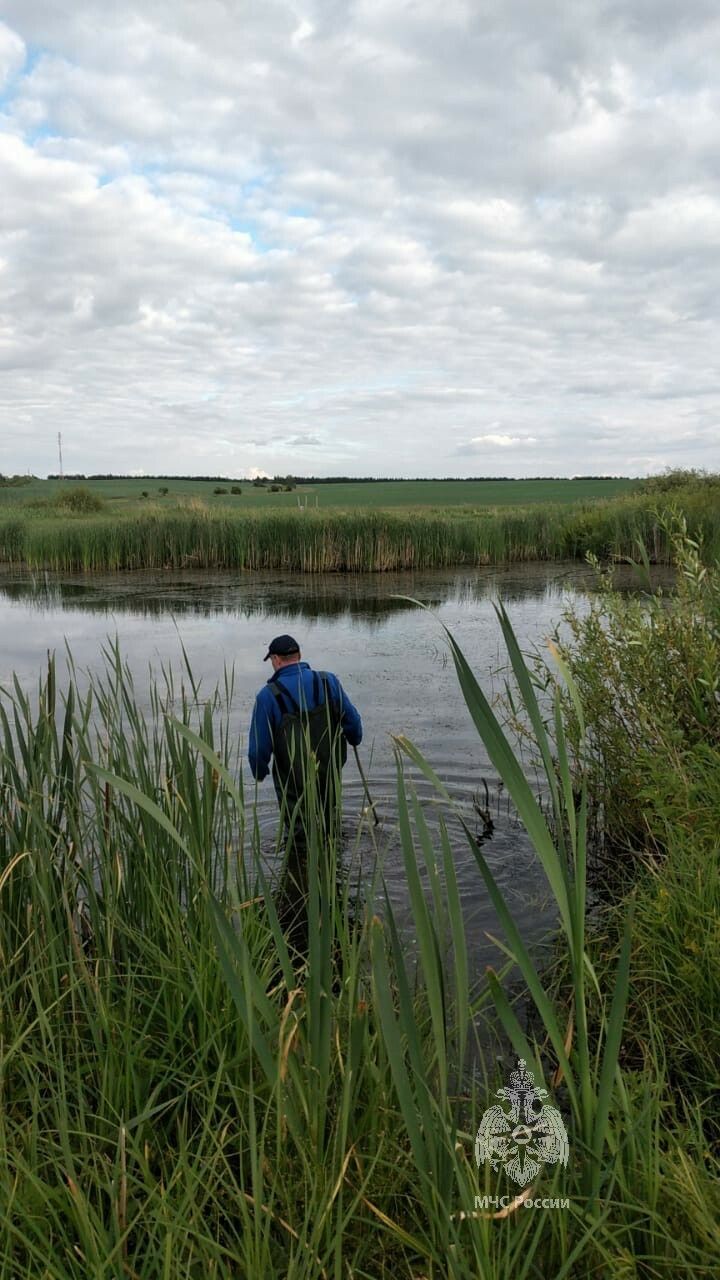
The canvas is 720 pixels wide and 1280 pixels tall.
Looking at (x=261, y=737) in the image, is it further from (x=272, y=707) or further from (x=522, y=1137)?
(x=522, y=1137)

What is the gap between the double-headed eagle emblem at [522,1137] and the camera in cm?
174

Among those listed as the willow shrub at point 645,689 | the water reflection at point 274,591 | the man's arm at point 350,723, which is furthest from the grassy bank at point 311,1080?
the water reflection at point 274,591

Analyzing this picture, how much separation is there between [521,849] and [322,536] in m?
18.6

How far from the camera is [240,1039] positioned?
2213mm

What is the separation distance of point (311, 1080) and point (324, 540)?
22.3 m

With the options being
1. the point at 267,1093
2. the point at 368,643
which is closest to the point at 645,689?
the point at 267,1093

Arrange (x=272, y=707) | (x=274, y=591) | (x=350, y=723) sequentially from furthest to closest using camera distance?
(x=274, y=591) < (x=350, y=723) < (x=272, y=707)

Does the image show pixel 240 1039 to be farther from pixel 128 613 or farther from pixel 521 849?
pixel 128 613

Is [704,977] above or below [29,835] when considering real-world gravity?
below

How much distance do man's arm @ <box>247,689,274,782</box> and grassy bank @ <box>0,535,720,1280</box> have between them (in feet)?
6.57

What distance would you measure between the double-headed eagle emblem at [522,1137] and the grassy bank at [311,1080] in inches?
2.3

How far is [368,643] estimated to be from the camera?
13.8 m

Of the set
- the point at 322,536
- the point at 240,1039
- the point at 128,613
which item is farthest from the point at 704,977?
the point at 322,536

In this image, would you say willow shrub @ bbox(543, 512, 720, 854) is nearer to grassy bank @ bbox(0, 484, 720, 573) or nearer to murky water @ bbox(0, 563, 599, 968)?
murky water @ bbox(0, 563, 599, 968)
